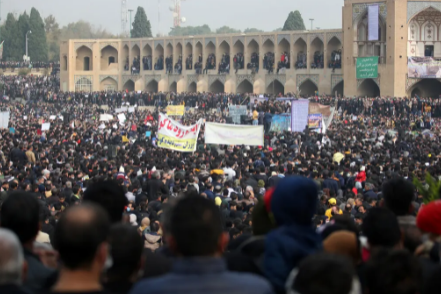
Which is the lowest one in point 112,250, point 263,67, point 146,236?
point 146,236

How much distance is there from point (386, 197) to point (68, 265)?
232 cm

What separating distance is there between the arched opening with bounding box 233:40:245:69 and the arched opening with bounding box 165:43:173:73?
4895mm

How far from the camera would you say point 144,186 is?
1116 centimetres

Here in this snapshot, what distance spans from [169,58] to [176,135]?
102 ft

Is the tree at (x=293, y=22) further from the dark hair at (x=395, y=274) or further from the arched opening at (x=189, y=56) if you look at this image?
the dark hair at (x=395, y=274)

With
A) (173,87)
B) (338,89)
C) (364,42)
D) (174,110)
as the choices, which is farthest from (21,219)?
(173,87)

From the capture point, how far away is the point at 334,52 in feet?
120

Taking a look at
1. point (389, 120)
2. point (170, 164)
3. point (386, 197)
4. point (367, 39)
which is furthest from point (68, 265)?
point (367, 39)

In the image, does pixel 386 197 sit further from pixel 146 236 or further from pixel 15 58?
pixel 15 58

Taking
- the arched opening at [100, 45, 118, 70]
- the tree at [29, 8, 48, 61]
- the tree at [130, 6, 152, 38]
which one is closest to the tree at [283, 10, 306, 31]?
the tree at [130, 6, 152, 38]

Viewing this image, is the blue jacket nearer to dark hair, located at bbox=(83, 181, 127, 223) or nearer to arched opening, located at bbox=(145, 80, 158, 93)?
dark hair, located at bbox=(83, 181, 127, 223)

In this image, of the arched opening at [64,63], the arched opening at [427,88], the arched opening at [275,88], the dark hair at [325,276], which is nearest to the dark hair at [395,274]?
the dark hair at [325,276]

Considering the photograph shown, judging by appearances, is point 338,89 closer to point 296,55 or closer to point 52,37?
point 296,55

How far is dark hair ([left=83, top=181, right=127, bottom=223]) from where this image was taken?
12.5 feet
